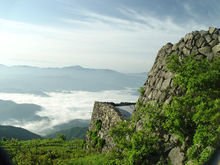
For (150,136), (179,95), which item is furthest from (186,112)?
(150,136)

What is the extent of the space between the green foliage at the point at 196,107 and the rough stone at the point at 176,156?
0.38m

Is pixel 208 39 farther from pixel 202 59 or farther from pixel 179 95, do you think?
pixel 179 95

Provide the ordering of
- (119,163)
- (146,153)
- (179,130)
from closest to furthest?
(179,130) < (146,153) < (119,163)

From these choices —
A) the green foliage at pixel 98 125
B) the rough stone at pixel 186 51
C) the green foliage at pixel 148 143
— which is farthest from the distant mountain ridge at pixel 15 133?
the rough stone at pixel 186 51

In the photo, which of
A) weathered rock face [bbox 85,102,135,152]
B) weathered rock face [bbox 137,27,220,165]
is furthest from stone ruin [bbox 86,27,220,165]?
weathered rock face [bbox 85,102,135,152]

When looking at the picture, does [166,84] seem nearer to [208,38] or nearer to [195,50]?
[195,50]

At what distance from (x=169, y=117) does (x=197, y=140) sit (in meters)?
1.52

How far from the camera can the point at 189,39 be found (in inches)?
360

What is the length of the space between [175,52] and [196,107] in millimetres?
4031

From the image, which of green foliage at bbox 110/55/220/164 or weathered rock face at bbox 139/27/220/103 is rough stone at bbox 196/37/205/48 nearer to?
weathered rock face at bbox 139/27/220/103

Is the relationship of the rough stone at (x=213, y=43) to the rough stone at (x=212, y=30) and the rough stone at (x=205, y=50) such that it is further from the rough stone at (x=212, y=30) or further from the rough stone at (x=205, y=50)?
the rough stone at (x=212, y=30)

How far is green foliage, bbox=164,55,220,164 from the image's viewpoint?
5.58m

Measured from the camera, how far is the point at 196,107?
6434 millimetres

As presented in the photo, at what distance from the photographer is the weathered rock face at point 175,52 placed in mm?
7963
